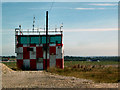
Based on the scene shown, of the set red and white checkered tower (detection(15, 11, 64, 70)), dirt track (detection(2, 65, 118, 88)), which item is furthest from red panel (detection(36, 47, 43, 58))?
dirt track (detection(2, 65, 118, 88))

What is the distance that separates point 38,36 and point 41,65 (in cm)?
302

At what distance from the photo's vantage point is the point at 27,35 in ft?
82.3

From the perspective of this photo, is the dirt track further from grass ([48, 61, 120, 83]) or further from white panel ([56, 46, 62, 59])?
white panel ([56, 46, 62, 59])

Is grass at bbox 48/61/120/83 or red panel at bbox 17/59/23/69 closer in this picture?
grass at bbox 48/61/120/83

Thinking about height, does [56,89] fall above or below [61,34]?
below

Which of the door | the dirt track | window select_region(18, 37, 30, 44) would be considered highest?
window select_region(18, 37, 30, 44)

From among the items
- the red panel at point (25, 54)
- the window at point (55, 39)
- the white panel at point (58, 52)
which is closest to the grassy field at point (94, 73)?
the white panel at point (58, 52)

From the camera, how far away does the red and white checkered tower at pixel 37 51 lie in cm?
2487

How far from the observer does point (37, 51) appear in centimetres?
2497

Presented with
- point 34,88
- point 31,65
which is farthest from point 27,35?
point 34,88

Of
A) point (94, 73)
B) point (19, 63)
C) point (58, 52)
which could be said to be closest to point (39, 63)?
point (19, 63)

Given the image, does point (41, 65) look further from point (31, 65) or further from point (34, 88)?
point (34, 88)

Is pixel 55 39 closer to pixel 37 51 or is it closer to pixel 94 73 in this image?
pixel 37 51

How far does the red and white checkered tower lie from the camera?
2487cm
